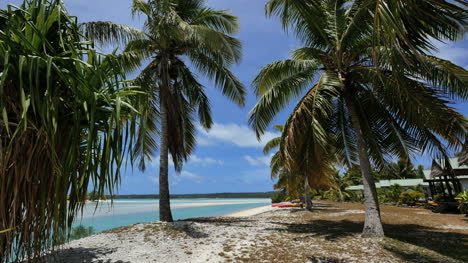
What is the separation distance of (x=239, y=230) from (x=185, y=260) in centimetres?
352

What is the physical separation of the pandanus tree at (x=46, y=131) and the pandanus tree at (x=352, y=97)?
5348 mm

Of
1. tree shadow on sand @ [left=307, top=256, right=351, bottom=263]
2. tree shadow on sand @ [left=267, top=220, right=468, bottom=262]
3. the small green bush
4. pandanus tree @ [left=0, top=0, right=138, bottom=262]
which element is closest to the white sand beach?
tree shadow on sand @ [left=307, top=256, right=351, bottom=263]

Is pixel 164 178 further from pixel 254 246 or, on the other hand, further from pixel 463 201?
pixel 463 201

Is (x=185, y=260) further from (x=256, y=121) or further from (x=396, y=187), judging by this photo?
(x=396, y=187)

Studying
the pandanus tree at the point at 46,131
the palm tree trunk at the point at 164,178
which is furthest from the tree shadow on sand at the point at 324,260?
the palm tree trunk at the point at 164,178

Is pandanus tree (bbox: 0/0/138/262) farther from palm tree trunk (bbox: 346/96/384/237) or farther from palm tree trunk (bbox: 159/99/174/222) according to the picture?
palm tree trunk (bbox: 159/99/174/222)

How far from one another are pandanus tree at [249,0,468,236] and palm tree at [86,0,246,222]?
99.9 inches

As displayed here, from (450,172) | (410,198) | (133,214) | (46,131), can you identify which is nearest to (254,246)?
(46,131)

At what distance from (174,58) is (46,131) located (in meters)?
9.91

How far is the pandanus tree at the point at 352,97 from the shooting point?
643 centimetres

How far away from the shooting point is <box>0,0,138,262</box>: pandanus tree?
6.95ft

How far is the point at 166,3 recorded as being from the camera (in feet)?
31.8

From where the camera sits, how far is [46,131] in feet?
7.14

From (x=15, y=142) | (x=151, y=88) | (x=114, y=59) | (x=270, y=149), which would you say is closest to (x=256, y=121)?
(x=151, y=88)
